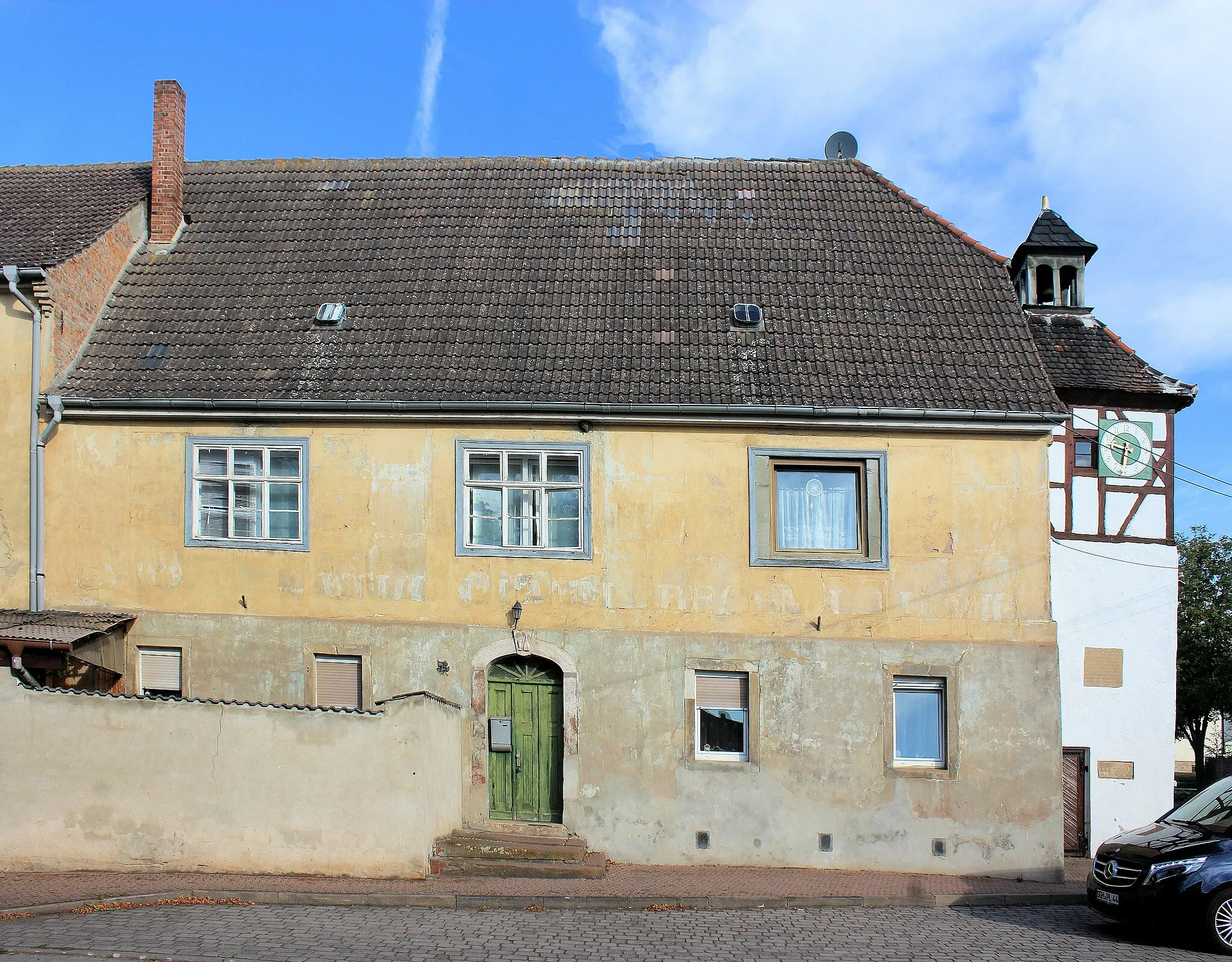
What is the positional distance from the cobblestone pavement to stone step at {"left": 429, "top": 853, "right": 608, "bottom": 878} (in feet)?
3.38

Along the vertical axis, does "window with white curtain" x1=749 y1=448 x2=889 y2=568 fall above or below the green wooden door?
above

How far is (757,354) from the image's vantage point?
12.8 metres

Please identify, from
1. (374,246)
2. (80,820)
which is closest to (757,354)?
(374,246)

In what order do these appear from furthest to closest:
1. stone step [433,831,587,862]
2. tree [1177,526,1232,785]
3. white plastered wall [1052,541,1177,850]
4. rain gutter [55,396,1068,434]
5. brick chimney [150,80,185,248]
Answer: tree [1177,526,1232,785]
white plastered wall [1052,541,1177,850]
brick chimney [150,80,185,248]
rain gutter [55,396,1068,434]
stone step [433,831,587,862]

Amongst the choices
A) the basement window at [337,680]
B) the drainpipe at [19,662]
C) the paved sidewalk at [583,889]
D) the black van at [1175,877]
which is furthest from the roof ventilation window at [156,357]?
the black van at [1175,877]

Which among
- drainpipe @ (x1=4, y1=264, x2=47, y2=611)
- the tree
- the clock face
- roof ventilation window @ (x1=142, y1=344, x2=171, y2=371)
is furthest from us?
the tree

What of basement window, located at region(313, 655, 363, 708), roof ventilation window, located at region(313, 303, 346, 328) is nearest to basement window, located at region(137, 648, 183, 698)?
basement window, located at region(313, 655, 363, 708)

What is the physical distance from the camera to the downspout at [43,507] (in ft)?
41.1

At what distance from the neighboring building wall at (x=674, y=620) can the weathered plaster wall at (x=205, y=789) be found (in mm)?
1647

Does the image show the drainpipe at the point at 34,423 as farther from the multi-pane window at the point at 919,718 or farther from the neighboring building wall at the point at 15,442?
the multi-pane window at the point at 919,718

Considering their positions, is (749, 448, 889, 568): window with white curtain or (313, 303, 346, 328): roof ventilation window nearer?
(749, 448, 889, 568): window with white curtain

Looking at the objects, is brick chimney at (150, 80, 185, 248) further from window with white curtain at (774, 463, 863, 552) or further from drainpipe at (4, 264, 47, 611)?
window with white curtain at (774, 463, 863, 552)

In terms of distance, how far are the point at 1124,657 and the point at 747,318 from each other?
9.73 meters

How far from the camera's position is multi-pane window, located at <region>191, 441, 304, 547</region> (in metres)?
12.6
